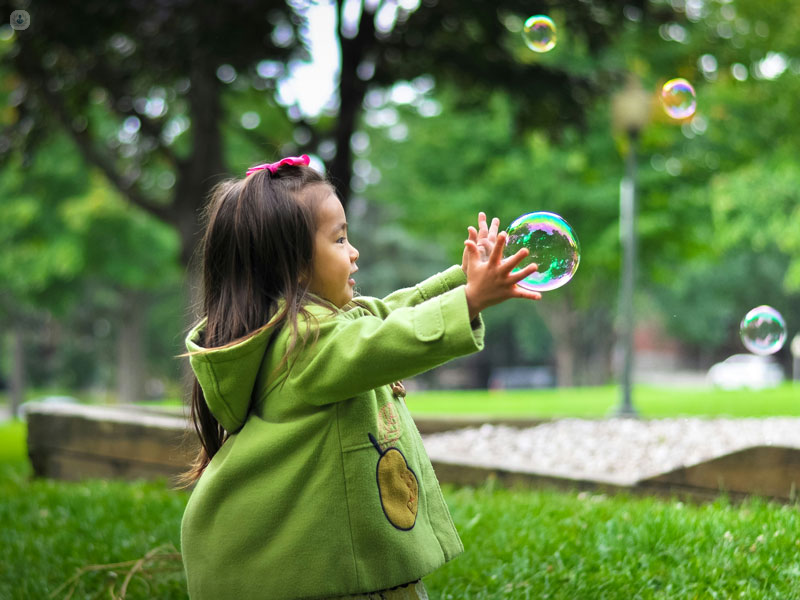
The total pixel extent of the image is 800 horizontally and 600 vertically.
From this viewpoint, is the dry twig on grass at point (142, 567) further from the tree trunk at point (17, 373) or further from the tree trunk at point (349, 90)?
the tree trunk at point (17, 373)

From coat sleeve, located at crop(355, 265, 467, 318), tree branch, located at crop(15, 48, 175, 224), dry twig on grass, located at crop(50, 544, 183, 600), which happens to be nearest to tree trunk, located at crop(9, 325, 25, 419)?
tree branch, located at crop(15, 48, 175, 224)

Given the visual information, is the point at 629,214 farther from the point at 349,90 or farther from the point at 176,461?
the point at 176,461

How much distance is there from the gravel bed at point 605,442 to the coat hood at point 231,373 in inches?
118

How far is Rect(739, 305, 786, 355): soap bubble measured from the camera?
4.58m

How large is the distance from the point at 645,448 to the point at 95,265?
15426 millimetres

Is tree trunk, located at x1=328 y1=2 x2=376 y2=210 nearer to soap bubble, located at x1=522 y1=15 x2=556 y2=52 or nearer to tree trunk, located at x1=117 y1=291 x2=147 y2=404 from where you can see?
soap bubble, located at x1=522 y1=15 x2=556 y2=52

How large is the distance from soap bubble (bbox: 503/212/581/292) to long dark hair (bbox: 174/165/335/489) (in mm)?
575

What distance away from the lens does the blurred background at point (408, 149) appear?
25.0ft

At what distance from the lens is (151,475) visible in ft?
19.7

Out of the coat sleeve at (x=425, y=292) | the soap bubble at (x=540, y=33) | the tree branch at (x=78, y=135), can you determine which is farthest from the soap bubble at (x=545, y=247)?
the tree branch at (x=78, y=135)

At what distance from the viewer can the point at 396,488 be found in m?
2.14

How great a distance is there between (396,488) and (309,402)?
31 centimetres

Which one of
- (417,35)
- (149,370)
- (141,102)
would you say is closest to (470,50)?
(417,35)

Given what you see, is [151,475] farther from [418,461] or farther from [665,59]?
[665,59]
